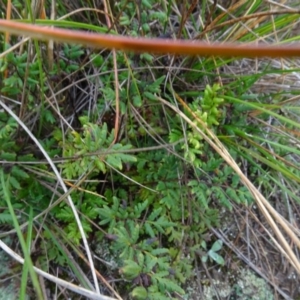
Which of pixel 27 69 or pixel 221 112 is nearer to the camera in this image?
pixel 27 69

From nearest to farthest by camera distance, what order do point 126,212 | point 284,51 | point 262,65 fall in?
point 284,51
point 126,212
point 262,65

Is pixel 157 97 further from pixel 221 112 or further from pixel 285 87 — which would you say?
pixel 285 87

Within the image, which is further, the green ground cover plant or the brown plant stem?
the green ground cover plant

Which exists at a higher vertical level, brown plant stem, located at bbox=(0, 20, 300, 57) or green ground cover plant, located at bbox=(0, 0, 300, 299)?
brown plant stem, located at bbox=(0, 20, 300, 57)

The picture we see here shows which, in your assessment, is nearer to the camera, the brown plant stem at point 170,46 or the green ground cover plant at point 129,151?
the brown plant stem at point 170,46

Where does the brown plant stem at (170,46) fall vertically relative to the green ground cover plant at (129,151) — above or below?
above

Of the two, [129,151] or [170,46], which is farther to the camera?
[129,151]

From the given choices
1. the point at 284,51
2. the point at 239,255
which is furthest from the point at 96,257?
the point at 284,51

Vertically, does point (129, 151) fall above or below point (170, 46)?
below
